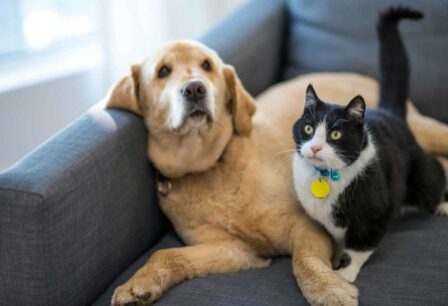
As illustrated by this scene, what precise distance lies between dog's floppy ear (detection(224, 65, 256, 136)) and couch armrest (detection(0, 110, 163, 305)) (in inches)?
11.0

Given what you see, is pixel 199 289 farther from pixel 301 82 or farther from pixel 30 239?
pixel 301 82

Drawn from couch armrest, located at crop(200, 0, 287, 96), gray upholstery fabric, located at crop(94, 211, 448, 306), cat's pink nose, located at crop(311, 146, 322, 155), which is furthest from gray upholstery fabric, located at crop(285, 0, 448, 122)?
cat's pink nose, located at crop(311, 146, 322, 155)

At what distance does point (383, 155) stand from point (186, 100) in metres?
0.55

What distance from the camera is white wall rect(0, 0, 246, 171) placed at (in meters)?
2.27

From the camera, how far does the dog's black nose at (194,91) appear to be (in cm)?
161

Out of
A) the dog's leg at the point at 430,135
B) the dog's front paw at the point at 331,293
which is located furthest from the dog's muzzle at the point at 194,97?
the dog's leg at the point at 430,135

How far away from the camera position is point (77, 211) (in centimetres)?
150

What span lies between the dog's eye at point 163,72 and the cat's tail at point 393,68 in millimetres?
746

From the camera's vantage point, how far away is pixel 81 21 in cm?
246

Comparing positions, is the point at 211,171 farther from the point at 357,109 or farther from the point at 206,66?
the point at 357,109

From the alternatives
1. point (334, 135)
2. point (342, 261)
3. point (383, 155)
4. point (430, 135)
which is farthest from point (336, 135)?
point (430, 135)

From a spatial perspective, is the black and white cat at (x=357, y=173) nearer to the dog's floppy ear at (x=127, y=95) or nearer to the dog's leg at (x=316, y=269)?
the dog's leg at (x=316, y=269)

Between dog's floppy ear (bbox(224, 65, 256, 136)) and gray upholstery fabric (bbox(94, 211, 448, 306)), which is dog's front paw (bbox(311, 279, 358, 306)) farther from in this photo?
dog's floppy ear (bbox(224, 65, 256, 136))

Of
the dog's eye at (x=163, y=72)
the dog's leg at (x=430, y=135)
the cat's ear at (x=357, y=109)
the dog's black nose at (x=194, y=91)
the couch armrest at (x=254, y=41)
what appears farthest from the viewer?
the couch armrest at (x=254, y=41)
